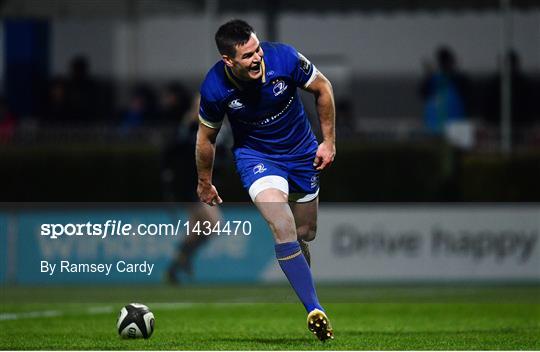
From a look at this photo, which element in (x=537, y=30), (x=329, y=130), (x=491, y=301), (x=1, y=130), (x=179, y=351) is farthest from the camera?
(x=537, y=30)

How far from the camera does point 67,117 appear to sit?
23.2m

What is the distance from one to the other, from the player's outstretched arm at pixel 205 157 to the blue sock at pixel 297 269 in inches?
28.7

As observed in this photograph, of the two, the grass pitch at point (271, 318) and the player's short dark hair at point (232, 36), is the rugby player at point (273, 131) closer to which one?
the player's short dark hair at point (232, 36)

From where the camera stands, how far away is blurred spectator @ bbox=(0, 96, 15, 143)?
23.0 meters

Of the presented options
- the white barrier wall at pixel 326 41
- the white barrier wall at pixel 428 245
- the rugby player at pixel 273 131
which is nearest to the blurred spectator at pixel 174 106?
the white barrier wall at pixel 326 41

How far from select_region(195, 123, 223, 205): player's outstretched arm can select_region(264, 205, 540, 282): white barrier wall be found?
8.37m

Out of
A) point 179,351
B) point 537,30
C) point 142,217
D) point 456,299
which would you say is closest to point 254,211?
point 142,217

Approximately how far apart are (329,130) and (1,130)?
13697 mm

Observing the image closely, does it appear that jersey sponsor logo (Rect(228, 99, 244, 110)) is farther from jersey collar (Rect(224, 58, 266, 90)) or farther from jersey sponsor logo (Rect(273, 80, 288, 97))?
jersey sponsor logo (Rect(273, 80, 288, 97))

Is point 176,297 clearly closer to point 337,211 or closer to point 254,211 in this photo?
point 254,211

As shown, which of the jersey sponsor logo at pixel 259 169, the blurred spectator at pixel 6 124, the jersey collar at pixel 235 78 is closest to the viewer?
the jersey collar at pixel 235 78

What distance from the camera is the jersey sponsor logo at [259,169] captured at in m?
10.4

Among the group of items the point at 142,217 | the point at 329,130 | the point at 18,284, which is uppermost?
the point at 329,130

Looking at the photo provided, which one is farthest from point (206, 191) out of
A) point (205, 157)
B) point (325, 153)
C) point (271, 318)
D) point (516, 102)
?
point (516, 102)
